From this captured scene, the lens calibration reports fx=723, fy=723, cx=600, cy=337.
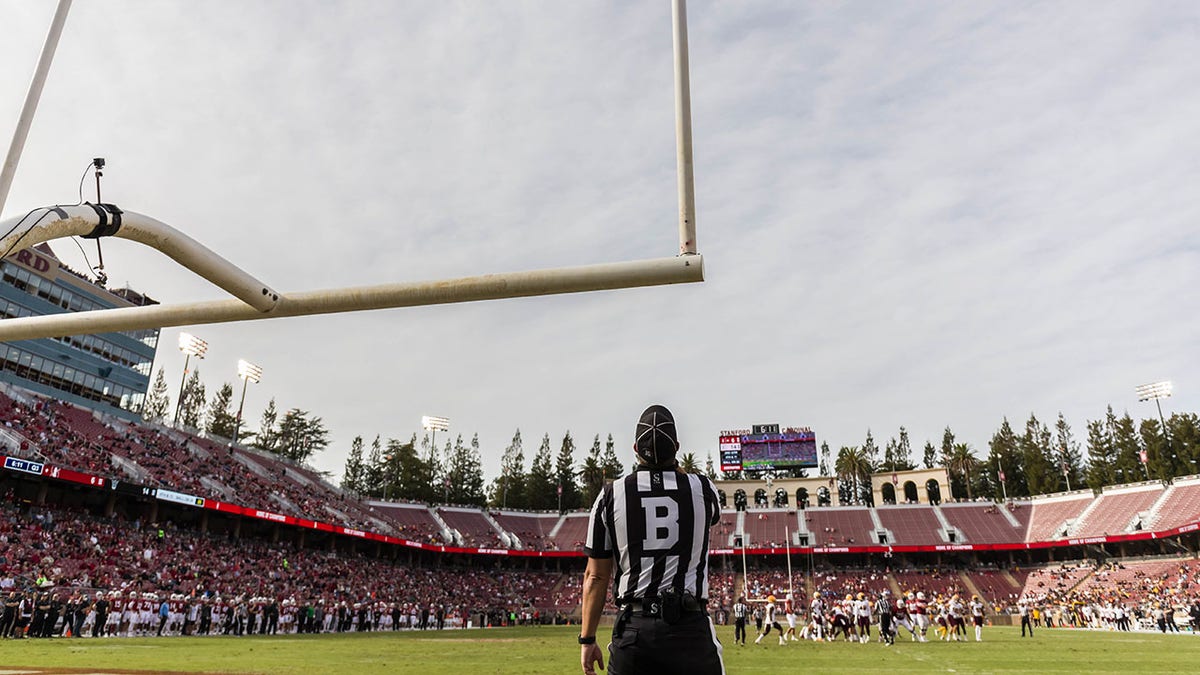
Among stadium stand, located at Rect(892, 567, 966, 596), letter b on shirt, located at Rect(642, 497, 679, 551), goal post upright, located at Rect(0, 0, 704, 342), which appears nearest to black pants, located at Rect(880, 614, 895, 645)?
goal post upright, located at Rect(0, 0, 704, 342)

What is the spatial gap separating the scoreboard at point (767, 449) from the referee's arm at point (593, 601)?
6401 cm

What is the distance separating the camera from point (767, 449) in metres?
66.9

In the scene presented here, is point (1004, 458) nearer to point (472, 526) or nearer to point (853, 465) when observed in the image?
point (853, 465)

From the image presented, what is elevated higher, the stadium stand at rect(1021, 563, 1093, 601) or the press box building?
the press box building

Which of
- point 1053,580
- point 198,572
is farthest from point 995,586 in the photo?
point 198,572

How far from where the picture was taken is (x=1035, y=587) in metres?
56.3

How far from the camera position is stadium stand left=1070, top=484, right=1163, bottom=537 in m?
57.7

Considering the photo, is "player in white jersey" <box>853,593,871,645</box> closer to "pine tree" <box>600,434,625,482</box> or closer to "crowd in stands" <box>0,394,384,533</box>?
"crowd in stands" <box>0,394,384,533</box>

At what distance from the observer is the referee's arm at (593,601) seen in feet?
12.7

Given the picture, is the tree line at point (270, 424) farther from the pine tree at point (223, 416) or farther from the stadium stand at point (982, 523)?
the stadium stand at point (982, 523)

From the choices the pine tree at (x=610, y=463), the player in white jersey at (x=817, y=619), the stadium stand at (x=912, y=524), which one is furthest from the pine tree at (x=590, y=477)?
the player in white jersey at (x=817, y=619)

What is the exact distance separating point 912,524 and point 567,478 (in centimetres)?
4761

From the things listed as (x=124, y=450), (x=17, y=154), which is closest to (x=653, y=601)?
(x=17, y=154)

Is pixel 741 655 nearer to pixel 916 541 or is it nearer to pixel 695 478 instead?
pixel 695 478
